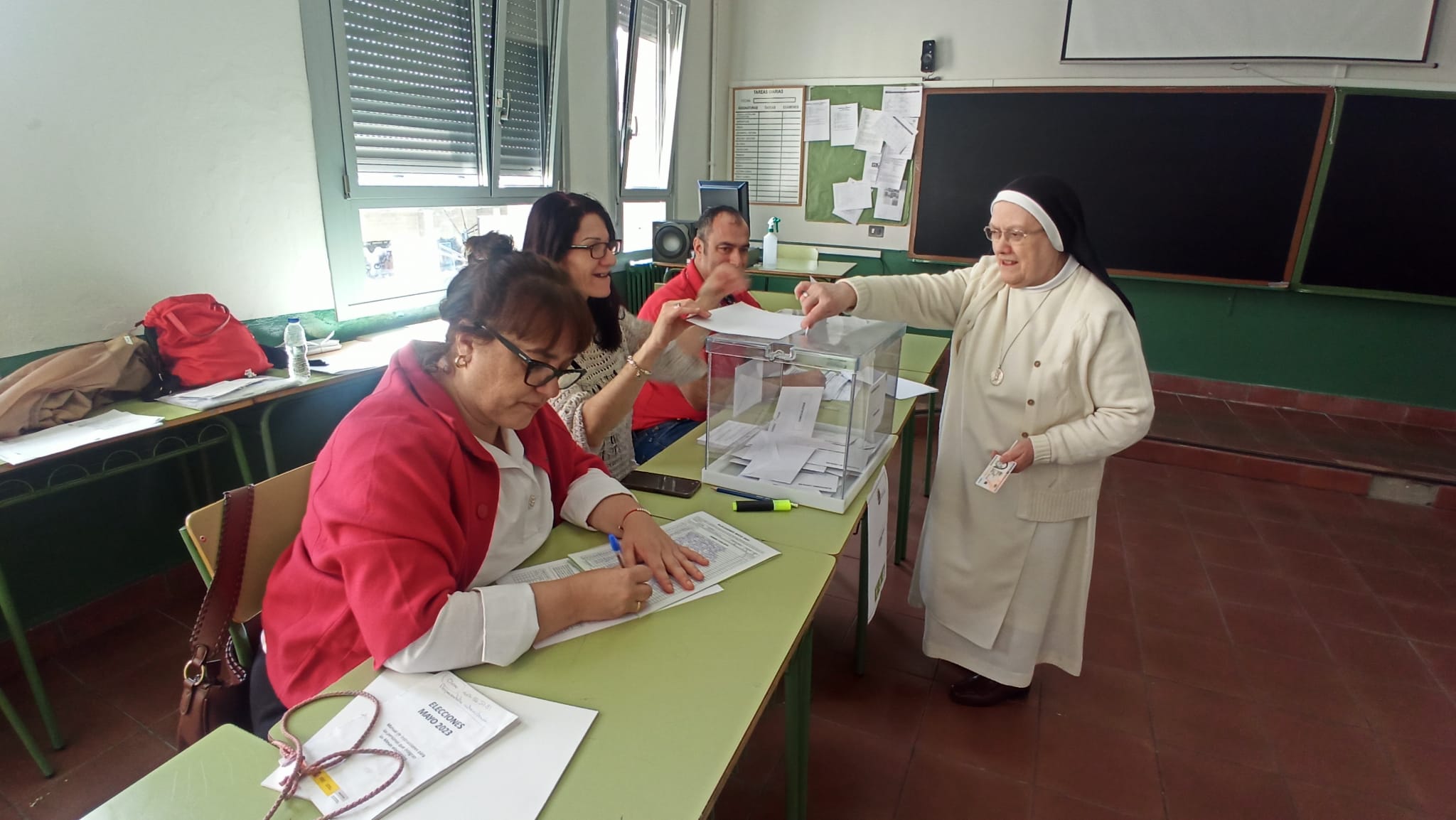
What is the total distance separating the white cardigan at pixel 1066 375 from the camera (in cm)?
168

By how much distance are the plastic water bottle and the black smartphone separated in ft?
4.47

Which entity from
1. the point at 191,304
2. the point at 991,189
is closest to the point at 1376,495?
the point at 991,189

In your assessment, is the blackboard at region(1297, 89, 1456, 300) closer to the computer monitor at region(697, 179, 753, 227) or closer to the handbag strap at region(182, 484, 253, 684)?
the computer monitor at region(697, 179, 753, 227)

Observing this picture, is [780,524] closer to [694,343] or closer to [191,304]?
[694,343]

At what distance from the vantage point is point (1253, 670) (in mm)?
2330

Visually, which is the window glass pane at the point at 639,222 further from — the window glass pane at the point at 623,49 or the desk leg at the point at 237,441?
the desk leg at the point at 237,441

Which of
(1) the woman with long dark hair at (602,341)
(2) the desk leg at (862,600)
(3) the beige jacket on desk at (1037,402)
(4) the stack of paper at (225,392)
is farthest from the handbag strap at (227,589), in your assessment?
(3) the beige jacket on desk at (1037,402)

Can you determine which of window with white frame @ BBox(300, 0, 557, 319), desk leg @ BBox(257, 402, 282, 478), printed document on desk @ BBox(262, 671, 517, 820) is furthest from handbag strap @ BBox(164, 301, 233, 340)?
printed document on desk @ BBox(262, 671, 517, 820)

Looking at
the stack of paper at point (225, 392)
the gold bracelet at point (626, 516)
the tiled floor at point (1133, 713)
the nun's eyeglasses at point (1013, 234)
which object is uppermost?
the nun's eyeglasses at point (1013, 234)

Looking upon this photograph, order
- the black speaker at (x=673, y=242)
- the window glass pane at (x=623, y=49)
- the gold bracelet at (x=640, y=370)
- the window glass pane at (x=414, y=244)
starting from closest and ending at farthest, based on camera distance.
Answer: the gold bracelet at (x=640, y=370) < the window glass pane at (x=414, y=244) < the window glass pane at (x=623, y=49) < the black speaker at (x=673, y=242)

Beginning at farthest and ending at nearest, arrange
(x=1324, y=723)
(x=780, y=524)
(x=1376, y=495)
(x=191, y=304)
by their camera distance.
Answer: (x=1376, y=495)
(x=191, y=304)
(x=1324, y=723)
(x=780, y=524)

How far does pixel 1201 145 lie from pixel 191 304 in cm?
498

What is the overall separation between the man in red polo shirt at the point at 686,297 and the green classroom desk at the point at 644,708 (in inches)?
41.0

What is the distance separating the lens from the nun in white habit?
66.6 inches
